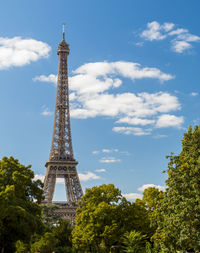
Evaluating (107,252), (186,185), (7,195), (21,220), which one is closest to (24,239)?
(21,220)

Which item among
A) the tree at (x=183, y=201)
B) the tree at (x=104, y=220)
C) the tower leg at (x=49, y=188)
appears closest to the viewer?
the tree at (x=183, y=201)

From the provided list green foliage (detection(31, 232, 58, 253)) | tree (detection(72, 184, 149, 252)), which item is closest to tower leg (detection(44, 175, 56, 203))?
tree (detection(72, 184, 149, 252))

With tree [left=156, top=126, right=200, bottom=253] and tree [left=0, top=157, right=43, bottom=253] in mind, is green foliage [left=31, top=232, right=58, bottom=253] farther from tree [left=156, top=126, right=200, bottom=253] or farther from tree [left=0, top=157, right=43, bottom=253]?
tree [left=156, top=126, right=200, bottom=253]

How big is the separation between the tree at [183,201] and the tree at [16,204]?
1163cm

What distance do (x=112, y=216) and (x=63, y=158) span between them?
4092 cm

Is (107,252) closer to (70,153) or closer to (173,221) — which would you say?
(173,221)

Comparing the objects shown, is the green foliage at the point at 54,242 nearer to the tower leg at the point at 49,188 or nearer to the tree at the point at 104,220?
the tree at the point at 104,220

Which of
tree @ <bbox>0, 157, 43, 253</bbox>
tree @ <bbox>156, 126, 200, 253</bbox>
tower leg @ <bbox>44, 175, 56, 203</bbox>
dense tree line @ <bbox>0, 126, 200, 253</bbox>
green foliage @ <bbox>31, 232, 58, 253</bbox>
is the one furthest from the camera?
tower leg @ <bbox>44, 175, 56, 203</bbox>

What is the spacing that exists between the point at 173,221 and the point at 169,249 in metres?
2.86

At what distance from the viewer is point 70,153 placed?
82.2 metres

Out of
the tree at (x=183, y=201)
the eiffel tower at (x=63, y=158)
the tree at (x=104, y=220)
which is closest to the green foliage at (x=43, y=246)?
the tree at (x=104, y=220)

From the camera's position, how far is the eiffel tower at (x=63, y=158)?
77.2 metres

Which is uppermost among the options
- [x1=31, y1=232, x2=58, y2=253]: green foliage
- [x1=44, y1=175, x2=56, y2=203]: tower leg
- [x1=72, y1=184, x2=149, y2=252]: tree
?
[x1=44, y1=175, x2=56, y2=203]: tower leg

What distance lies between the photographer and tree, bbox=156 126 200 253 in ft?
84.9
